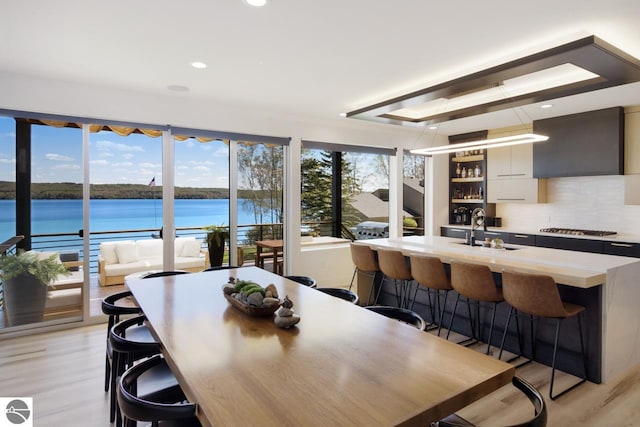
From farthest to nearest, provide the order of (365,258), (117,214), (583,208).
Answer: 1. (583,208)
2. (117,214)
3. (365,258)

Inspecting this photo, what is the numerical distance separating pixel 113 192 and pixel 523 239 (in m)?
5.70

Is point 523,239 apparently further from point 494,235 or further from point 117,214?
point 117,214

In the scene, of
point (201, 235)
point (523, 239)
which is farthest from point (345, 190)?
point (523, 239)

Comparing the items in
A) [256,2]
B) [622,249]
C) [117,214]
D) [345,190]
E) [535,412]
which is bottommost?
[535,412]

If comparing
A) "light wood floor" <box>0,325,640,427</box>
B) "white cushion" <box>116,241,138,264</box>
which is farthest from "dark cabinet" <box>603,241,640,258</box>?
"white cushion" <box>116,241,138,264</box>

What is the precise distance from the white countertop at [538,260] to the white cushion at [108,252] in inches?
156

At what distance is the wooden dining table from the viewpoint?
1.12 m

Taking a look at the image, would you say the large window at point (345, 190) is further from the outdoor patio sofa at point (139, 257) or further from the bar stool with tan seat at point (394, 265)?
the bar stool with tan seat at point (394, 265)

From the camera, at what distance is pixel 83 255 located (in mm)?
4238

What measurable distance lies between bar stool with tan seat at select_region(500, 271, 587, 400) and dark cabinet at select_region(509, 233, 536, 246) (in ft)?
9.47

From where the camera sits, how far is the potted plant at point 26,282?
3910mm

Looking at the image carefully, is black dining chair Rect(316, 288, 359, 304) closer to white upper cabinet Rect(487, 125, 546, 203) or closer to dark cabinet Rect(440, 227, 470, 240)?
white upper cabinet Rect(487, 125, 546, 203)

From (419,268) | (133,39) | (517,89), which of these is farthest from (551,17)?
(133,39)

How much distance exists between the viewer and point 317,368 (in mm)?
1399
